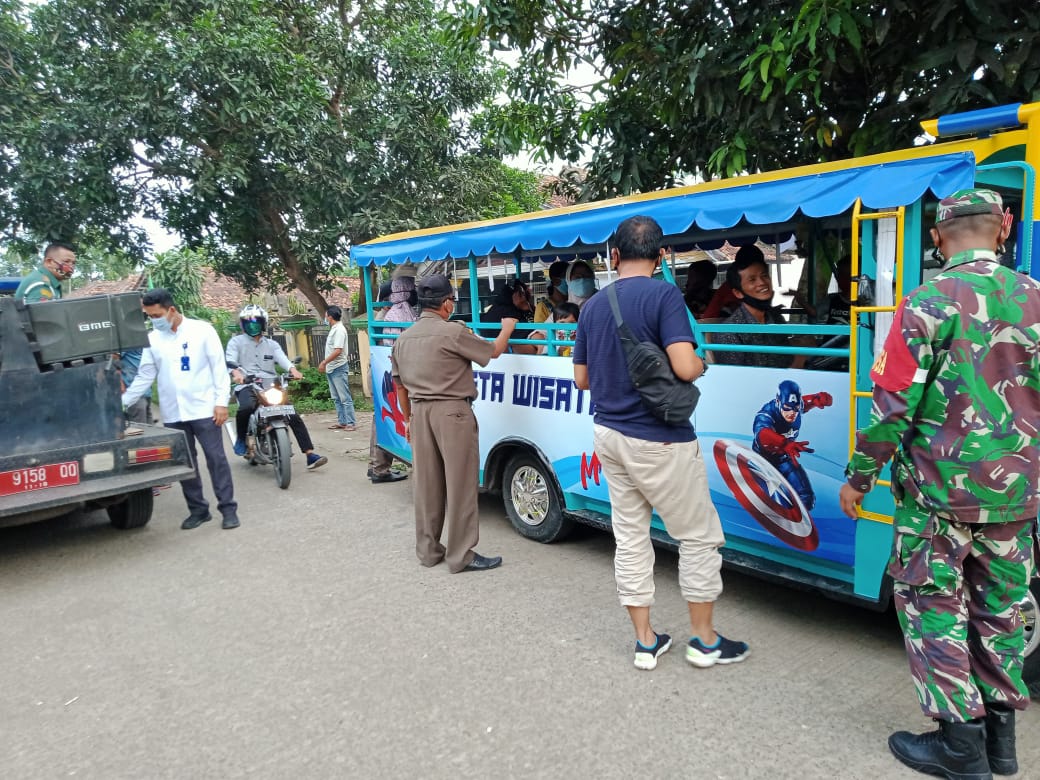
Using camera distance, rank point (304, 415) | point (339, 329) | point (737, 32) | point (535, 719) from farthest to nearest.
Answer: point (304, 415) → point (339, 329) → point (737, 32) → point (535, 719)

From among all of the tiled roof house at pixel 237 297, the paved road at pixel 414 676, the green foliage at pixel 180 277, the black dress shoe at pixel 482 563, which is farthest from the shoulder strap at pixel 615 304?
the tiled roof house at pixel 237 297

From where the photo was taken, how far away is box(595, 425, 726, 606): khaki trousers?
3.11m

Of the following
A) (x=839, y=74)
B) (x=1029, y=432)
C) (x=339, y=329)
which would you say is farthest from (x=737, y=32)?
(x=339, y=329)

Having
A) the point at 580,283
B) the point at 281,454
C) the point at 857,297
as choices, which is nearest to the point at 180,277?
the point at 281,454

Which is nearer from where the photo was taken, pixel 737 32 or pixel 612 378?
pixel 612 378

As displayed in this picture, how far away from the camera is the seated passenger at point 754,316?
3820mm

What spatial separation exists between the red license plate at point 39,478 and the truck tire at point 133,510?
0.76 metres

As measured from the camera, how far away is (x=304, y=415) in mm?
12055

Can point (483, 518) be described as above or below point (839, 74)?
below

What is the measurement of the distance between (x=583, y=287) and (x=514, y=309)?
0.87 metres

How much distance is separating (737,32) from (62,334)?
5190 mm

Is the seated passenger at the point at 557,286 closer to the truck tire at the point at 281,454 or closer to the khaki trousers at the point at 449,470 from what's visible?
the khaki trousers at the point at 449,470

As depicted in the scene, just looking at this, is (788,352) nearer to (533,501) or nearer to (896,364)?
(896,364)

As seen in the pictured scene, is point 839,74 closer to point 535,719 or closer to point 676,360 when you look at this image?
point 676,360
